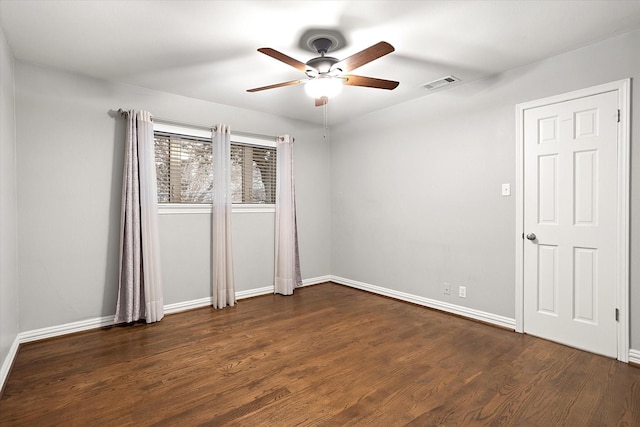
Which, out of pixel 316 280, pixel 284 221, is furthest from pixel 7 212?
pixel 316 280

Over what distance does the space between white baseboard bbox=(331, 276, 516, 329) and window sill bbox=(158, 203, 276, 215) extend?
71.2 inches

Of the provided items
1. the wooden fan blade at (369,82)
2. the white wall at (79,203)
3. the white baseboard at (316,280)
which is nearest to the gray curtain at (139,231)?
the white wall at (79,203)

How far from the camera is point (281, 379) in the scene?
235 centimetres

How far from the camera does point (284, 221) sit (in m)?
4.70

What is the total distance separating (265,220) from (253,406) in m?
2.92

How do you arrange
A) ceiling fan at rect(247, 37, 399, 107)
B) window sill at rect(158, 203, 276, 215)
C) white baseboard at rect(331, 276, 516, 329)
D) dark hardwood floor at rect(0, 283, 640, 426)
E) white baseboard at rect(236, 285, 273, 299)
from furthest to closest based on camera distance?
white baseboard at rect(236, 285, 273, 299), window sill at rect(158, 203, 276, 215), white baseboard at rect(331, 276, 516, 329), ceiling fan at rect(247, 37, 399, 107), dark hardwood floor at rect(0, 283, 640, 426)

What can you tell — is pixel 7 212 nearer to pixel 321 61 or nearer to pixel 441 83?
pixel 321 61

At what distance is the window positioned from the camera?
3898 mm

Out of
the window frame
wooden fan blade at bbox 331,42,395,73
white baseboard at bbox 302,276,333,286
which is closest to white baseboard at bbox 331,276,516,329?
white baseboard at bbox 302,276,333,286

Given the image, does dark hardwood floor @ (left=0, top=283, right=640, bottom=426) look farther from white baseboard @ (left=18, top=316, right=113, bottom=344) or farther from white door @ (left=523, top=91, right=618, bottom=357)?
white door @ (left=523, top=91, right=618, bottom=357)

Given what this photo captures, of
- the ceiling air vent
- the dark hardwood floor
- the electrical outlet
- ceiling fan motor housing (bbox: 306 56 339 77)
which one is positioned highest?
the ceiling air vent

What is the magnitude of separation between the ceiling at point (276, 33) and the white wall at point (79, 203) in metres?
0.28

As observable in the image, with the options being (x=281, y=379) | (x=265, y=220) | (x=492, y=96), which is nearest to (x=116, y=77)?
(x=265, y=220)

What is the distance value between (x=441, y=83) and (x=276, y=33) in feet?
6.49
